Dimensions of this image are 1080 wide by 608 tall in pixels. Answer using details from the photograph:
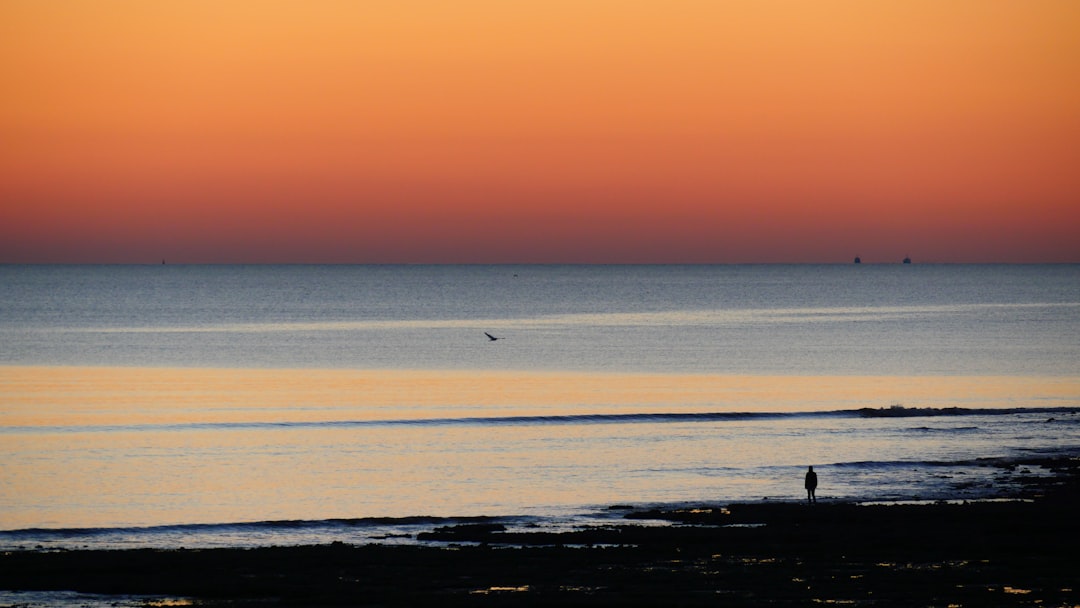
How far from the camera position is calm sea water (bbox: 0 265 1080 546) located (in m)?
37.7

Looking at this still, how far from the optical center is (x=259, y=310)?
183 meters

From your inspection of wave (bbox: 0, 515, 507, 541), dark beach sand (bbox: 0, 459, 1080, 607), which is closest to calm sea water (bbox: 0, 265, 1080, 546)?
wave (bbox: 0, 515, 507, 541)

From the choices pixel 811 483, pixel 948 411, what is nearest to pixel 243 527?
pixel 811 483

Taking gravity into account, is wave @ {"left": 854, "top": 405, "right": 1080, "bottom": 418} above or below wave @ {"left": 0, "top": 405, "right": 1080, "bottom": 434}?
above

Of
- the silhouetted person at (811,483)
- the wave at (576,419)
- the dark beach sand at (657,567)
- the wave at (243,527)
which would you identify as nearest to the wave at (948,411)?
the wave at (576,419)

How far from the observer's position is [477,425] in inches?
2255

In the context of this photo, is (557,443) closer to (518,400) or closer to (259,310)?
(518,400)

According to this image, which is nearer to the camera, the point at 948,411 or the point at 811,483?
the point at 811,483

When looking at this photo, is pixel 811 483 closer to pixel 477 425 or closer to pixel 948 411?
pixel 477 425

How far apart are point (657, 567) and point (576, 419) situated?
109 ft

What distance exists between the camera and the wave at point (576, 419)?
184ft

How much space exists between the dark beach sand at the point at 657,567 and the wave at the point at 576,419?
84.5 ft

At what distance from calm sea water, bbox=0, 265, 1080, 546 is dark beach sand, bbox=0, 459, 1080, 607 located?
152 inches

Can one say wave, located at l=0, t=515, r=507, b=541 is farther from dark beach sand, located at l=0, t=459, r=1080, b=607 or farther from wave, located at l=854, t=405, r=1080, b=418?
wave, located at l=854, t=405, r=1080, b=418
